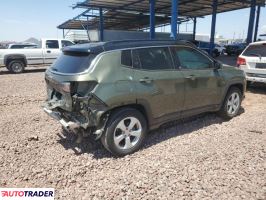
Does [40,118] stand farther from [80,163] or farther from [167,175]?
[167,175]

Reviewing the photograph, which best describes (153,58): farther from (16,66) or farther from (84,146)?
(16,66)

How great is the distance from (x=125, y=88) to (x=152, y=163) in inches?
47.0

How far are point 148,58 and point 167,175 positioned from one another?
1901mm

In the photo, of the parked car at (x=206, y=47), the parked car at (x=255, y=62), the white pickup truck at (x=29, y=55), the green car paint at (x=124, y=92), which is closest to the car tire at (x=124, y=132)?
the green car paint at (x=124, y=92)

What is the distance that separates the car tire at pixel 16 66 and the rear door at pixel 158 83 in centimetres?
1268

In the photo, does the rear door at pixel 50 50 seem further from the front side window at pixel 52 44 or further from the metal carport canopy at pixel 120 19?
the metal carport canopy at pixel 120 19

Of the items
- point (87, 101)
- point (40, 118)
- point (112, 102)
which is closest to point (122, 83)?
point (112, 102)

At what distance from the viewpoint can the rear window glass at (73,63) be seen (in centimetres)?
384

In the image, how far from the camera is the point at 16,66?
49.1 ft

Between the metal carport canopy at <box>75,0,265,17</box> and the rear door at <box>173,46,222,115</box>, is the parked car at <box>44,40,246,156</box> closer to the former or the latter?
the rear door at <box>173,46,222,115</box>

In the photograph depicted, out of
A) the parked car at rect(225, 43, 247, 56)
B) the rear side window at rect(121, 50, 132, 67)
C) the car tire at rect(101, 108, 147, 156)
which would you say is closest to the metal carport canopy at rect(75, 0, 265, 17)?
the parked car at rect(225, 43, 247, 56)

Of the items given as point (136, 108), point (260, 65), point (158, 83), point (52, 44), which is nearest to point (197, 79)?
point (158, 83)

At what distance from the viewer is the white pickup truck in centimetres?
1466

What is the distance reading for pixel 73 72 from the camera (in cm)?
386
